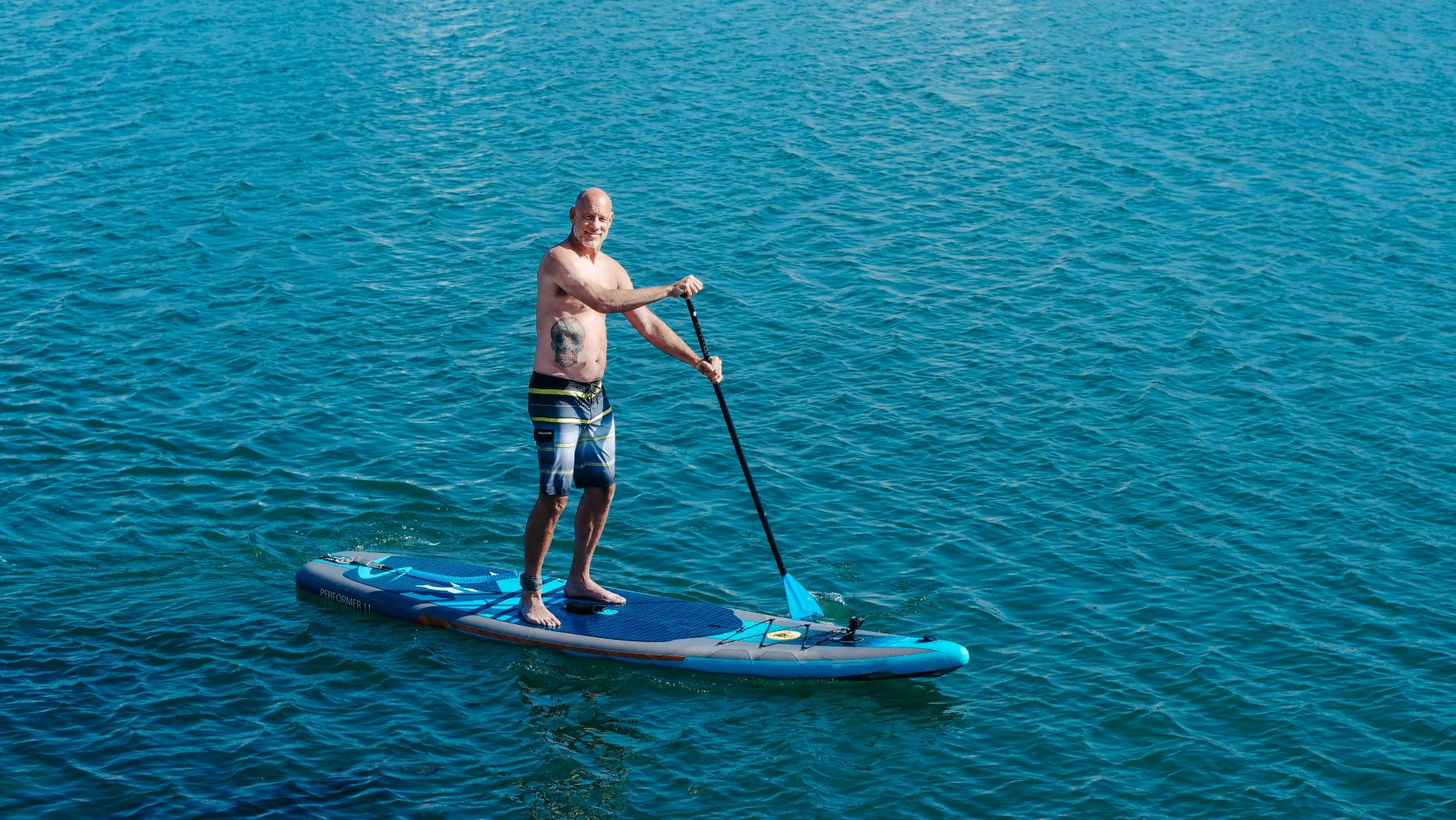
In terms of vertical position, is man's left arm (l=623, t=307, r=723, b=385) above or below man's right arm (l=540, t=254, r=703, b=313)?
below

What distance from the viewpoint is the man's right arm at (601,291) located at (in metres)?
10.5

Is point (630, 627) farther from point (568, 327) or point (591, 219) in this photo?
point (591, 219)

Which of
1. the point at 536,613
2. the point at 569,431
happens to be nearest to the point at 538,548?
the point at 536,613

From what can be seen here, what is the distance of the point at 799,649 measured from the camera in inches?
445

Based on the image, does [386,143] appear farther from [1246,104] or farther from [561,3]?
[1246,104]

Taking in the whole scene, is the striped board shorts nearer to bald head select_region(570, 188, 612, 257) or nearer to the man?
the man

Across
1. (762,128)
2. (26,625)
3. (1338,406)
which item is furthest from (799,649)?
(762,128)

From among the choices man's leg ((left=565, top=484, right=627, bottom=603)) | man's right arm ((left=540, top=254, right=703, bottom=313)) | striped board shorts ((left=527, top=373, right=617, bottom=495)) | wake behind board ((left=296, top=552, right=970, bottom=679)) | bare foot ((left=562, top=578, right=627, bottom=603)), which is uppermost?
man's right arm ((left=540, top=254, right=703, bottom=313))

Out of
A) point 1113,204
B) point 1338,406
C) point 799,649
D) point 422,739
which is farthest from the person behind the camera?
point 1113,204

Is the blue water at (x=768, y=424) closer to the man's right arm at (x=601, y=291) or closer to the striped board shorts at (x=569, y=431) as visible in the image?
the striped board shorts at (x=569, y=431)

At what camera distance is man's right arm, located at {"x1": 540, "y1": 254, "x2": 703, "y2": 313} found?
10.5m

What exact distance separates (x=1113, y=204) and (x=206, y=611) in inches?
634

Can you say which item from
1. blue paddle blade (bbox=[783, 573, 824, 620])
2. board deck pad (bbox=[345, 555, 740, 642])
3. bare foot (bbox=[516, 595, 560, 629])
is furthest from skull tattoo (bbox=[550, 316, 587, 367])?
blue paddle blade (bbox=[783, 573, 824, 620])

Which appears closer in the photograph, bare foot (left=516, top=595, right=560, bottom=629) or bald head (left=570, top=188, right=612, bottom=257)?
bald head (left=570, top=188, right=612, bottom=257)
